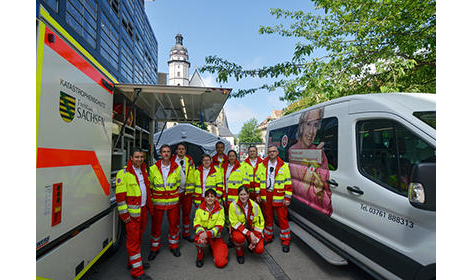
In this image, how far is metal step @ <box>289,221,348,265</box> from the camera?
264 cm

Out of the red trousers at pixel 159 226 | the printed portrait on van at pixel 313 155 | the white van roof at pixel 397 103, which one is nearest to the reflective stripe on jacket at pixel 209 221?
the red trousers at pixel 159 226

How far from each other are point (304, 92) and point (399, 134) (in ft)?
9.93

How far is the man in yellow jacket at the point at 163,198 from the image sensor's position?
3387 mm

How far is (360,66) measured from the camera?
188 inches

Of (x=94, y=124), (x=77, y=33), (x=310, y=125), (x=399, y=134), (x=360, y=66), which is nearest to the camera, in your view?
(x=399, y=134)

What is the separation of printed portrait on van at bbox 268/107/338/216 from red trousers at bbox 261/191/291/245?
17.0 inches

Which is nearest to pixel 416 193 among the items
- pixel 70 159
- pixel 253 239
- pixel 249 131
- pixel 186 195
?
pixel 253 239

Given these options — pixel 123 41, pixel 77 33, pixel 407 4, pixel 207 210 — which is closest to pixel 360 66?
pixel 407 4

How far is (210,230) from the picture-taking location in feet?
10.6

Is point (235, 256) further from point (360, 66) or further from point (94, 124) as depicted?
point (360, 66)

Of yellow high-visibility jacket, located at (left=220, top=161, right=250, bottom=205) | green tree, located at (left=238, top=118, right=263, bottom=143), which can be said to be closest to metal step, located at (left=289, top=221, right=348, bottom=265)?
yellow high-visibility jacket, located at (left=220, top=161, right=250, bottom=205)

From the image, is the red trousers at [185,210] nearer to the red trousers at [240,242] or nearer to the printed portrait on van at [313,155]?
the red trousers at [240,242]

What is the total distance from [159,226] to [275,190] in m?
2.02
